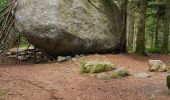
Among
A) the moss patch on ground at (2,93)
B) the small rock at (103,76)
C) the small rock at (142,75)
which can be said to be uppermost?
the moss patch on ground at (2,93)

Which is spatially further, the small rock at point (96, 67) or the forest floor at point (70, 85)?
the small rock at point (96, 67)

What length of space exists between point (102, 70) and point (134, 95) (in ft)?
9.74

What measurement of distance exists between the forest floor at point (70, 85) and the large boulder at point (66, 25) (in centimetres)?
154

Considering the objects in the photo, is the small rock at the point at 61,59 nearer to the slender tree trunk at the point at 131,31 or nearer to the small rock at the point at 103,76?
the small rock at the point at 103,76

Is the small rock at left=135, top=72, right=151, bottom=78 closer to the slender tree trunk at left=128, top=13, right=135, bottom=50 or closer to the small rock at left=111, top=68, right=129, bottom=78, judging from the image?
the small rock at left=111, top=68, right=129, bottom=78

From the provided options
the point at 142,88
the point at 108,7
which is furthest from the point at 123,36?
the point at 142,88

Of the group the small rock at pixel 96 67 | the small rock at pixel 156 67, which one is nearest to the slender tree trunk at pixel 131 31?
the small rock at pixel 156 67

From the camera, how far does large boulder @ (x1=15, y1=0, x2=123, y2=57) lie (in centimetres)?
1597

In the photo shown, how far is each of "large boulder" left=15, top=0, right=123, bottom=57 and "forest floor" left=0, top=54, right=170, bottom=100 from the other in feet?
5.05

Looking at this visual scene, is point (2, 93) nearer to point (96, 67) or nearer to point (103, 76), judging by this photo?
point (103, 76)

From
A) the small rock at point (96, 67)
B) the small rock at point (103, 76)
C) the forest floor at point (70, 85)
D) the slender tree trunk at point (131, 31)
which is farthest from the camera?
the slender tree trunk at point (131, 31)

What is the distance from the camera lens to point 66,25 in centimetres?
1612

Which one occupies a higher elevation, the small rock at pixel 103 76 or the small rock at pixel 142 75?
the small rock at pixel 103 76

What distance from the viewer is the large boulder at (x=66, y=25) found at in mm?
15969
